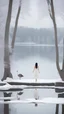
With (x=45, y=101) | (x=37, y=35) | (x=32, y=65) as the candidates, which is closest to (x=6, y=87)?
(x=32, y=65)

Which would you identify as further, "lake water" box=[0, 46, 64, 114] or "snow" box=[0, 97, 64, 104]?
"lake water" box=[0, 46, 64, 114]

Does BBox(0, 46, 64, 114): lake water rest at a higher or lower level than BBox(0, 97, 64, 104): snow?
higher

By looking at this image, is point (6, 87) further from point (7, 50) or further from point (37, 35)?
point (37, 35)

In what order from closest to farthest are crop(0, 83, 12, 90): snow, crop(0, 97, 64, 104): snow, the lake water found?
crop(0, 97, 64, 104): snow → the lake water → crop(0, 83, 12, 90): snow

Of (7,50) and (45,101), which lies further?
(7,50)

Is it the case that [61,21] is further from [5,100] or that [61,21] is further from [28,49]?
[5,100]

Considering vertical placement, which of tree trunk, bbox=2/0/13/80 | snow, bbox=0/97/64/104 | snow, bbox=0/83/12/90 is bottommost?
snow, bbox=0/97/64/104

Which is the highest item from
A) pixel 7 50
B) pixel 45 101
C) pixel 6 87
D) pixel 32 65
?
pixel 7 50

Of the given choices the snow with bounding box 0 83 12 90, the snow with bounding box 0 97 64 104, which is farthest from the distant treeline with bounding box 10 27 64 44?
the snow with bounding box 0 97 64 104

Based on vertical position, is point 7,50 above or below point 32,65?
above

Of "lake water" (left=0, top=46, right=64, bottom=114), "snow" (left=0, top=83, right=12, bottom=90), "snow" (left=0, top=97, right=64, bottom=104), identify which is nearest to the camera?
"snow" (left=0, top=97, right=64, bottom=104)

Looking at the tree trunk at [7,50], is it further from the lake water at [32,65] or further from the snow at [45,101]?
the snow at [45,101]

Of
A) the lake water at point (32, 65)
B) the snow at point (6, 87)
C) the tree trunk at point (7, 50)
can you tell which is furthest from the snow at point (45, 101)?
the tree trunk at point (7, 50)

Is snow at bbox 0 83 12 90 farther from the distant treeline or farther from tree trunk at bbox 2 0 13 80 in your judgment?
the distant treeline
